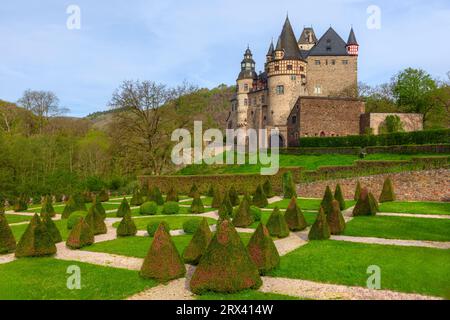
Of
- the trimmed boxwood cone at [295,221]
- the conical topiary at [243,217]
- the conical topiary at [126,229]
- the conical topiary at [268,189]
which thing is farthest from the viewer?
the conical topiary at [268,189]

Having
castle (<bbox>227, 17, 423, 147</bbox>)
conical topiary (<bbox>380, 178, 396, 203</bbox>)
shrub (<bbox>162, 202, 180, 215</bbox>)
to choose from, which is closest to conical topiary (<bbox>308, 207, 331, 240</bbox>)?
shrub (<bbox>162, 202, 180, 215</bbox>)

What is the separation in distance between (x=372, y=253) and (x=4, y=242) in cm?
1283

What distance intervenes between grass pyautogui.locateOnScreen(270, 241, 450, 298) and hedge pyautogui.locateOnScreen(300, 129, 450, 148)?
23957 millimetres

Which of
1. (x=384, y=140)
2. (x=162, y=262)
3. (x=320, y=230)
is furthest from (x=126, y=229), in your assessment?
(x=384, y=140)

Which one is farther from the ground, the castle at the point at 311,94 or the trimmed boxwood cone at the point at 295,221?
the castle at the point at 311,94

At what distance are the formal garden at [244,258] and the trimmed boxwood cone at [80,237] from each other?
0.04 metres

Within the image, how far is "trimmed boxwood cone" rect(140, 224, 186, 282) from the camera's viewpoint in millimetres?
9758

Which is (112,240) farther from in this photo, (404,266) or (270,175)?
(270,175)

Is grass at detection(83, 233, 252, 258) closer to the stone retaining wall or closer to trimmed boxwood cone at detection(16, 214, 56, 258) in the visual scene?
trimmed boxwood cone at detection(16, 214, 56, 258)

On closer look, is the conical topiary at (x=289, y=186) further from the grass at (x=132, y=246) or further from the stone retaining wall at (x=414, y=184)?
the grass at (x=132, y=246)

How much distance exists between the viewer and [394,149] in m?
32.9

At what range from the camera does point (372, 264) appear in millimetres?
10617

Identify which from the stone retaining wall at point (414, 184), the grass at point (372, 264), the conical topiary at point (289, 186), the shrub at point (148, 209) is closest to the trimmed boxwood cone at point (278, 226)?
the grass at point (372, 264)

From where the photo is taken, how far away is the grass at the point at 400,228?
14214 millimetres
